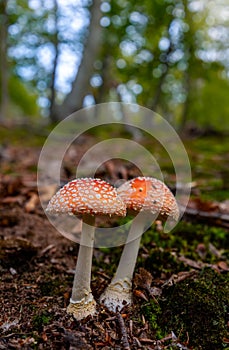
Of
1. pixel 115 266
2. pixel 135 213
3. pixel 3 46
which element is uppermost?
pixel 3 46

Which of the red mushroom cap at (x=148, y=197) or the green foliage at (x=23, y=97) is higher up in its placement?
the red mushroom cap at (x=148, y=197)

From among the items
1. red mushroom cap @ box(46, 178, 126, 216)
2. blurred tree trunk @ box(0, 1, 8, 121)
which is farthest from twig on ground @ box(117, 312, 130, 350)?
blurred tree trunk @ box(0, 1, 8, 121)

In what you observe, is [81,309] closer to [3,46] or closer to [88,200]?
[88,200]

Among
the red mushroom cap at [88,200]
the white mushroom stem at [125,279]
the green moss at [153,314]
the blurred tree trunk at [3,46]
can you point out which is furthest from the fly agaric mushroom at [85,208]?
the blurred tree trunk at [3,46]

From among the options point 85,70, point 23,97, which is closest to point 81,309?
point 85,70

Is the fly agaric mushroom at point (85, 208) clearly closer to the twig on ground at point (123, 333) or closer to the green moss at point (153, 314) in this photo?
the twig on ground at point (123, 333)

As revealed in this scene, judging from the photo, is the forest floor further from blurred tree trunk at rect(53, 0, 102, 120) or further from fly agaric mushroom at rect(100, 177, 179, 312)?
blurred tree trunk at rect(53, 0, 102, 120)

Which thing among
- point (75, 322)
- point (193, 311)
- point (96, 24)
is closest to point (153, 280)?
point (193, 311)

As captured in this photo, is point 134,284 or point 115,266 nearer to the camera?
point 134,284
